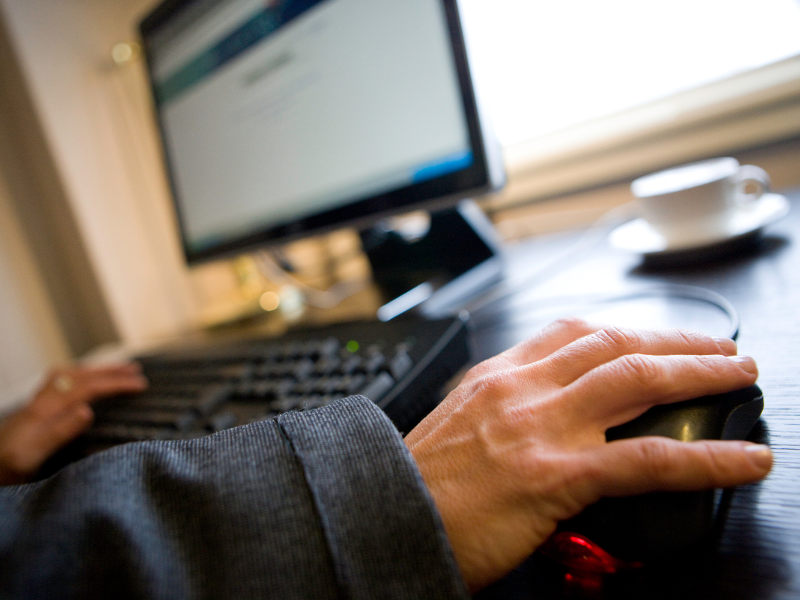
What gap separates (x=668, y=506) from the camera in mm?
215

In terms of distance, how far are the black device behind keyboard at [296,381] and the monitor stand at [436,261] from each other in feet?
0.40

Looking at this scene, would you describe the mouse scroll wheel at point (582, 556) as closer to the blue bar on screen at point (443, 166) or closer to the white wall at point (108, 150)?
the blue bar on screen at point (443, 166)

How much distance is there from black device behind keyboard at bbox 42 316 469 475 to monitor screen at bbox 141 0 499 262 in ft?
0.66

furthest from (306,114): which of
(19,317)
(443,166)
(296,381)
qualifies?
(19,317)

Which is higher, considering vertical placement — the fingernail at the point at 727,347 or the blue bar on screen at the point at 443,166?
the blue bar on screen at the point at 443,166

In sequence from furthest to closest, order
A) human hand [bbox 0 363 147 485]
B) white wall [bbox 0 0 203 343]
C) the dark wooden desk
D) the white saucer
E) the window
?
white wall [bbox 0 0 203 343], the window, human hand [bbox 0 363 147 485], the white saucer, the dark wooden desk

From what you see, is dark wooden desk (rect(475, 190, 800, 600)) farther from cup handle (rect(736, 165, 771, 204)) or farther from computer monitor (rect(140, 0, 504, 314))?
computer monitor (rect(140, 0, 504, 314))

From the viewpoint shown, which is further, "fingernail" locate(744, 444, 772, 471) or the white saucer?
the white saucer

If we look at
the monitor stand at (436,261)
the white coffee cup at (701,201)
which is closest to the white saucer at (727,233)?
the white coffee cup at (701,201)

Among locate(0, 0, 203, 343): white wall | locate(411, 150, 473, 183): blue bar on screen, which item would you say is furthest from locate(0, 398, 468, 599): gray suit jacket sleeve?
locate(0, 0, 203, 343): white wall

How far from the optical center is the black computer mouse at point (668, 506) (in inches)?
Answer: 8.2

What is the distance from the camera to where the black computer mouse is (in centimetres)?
21

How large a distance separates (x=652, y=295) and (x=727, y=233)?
0.43 feet

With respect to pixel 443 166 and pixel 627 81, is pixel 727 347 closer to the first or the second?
pixel 443 166
